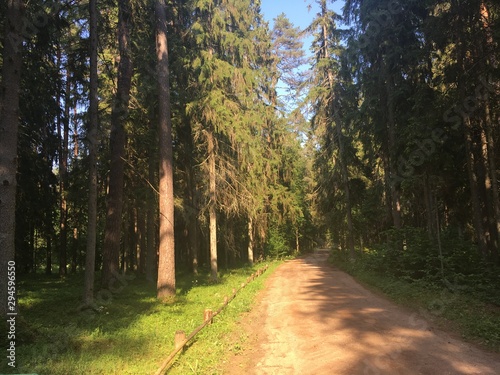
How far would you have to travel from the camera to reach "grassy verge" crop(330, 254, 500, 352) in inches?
276

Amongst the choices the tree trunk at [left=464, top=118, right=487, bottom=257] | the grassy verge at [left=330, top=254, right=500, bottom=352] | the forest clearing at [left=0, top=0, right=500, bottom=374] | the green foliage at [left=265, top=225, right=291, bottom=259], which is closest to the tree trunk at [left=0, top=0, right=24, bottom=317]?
the forest clearing at [left=0, top=0, right=500, bottom=374]

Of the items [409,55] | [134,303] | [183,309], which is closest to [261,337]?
[183,309]

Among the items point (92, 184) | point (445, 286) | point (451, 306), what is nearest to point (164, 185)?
point (92, 184)

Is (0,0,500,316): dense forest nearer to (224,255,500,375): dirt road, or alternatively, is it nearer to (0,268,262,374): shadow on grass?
(0,268,262,374): shadow on grass

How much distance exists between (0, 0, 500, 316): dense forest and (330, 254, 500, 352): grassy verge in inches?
36.5

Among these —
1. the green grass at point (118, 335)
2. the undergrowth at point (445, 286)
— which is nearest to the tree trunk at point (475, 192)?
the undergrowth at point (445, 286)

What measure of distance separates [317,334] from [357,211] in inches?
842

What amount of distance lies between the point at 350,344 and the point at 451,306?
4273 millimetres

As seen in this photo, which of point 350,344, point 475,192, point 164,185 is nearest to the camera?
point 350,344

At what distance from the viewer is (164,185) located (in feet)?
40.5

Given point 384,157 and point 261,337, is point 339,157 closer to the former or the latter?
point 384,157

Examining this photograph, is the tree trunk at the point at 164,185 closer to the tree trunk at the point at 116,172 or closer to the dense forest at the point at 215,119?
the dense forest at the point at 215,119

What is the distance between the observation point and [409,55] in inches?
551

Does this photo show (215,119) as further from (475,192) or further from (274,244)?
(274,244)
